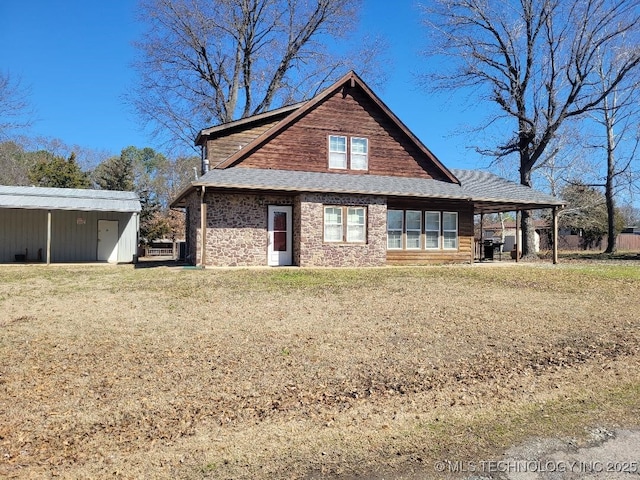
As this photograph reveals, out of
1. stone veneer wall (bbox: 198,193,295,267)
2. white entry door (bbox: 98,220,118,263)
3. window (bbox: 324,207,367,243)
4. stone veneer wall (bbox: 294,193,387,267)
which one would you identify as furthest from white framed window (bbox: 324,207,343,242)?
white entry door (bbox: 98,220,118,263)

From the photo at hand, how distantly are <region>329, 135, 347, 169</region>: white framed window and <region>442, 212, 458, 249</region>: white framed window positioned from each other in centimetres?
467

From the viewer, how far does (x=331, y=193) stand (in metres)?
16.0

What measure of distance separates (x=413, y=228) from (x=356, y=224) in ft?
10.0

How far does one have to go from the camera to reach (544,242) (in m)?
45.5

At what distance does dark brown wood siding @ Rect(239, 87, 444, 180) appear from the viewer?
17328 millimetres

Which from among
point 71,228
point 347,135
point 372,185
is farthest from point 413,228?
point 71,228

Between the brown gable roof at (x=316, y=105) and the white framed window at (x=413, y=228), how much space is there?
7.94ft

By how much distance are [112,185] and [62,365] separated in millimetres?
27042

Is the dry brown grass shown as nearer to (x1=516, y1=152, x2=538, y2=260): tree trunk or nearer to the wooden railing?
(x1=516, y1=152, x2=538, y2=260): tree trunk

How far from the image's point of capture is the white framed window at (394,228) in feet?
59.3

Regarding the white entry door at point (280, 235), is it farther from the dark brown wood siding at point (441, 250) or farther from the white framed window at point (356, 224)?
the dark brown wood siding at point (441, 250)

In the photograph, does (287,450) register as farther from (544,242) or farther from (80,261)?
(544,242)

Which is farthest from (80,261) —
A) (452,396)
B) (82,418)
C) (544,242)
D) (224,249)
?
(544,242)

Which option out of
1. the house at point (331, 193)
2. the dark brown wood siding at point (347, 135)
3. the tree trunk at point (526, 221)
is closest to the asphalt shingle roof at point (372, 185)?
the house at point (331, 193)
